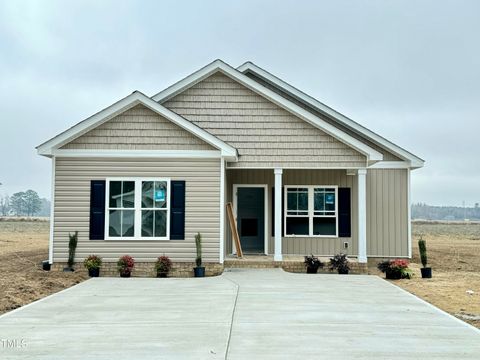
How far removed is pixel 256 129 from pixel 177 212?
3.17m

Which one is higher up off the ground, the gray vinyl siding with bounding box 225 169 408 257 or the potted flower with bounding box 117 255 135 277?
the gray vinyl siding with bounding box 225 169 408 257

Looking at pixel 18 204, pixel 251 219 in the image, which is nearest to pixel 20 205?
pixel 18 204

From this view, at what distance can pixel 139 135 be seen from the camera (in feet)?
43.2

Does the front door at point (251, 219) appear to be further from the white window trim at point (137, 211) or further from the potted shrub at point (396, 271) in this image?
the potted shrub at point (396, 271)

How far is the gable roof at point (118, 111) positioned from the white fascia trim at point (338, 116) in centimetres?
403

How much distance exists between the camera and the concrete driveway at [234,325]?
5.82m

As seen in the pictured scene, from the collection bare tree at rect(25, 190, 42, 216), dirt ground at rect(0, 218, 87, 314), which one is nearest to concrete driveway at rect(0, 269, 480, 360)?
dirt ground at rect(0, 218, 87, 314)

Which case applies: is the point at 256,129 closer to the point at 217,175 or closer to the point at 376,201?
the point at 217,175

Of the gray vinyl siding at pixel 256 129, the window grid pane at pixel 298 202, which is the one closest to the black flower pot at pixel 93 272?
the gray vinyl siding at pixel 256 129

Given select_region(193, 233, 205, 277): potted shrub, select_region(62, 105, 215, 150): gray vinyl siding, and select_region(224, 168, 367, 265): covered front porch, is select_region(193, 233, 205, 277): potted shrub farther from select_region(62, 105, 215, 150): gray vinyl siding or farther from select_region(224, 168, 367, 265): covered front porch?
select_region(224, 168, 367, 265): covered front porch

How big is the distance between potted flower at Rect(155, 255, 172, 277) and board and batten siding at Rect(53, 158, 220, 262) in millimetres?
412

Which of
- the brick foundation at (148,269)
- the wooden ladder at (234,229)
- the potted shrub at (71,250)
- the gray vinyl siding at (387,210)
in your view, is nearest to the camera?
the potted shrub at (71,250)

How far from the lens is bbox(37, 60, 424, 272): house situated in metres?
13.1

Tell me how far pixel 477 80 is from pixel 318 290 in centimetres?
1915
